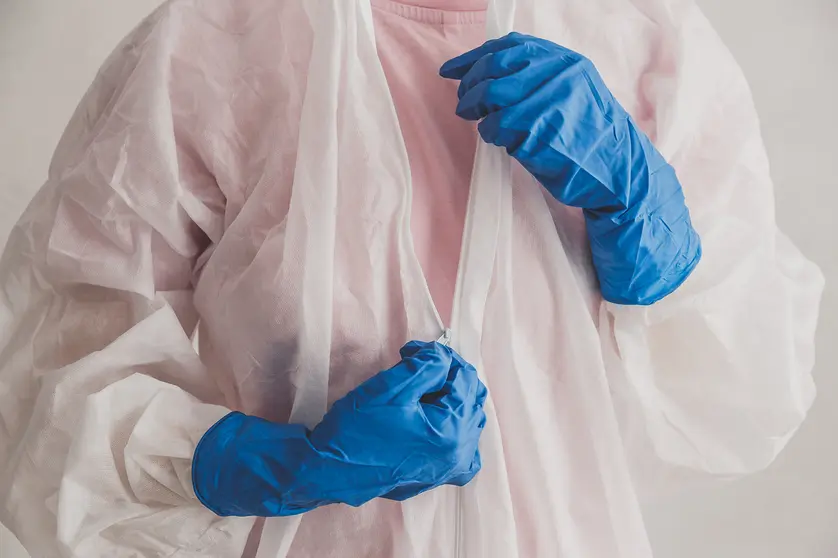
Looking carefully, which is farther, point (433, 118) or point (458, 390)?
point (433, 118)

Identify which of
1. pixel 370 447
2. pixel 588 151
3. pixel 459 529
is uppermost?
pixel 588 151

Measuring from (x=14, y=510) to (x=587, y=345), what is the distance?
20.8 inches

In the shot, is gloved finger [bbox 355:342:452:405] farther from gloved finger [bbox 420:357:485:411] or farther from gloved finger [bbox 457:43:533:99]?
gloved finger [bbox 457:43:533:99]

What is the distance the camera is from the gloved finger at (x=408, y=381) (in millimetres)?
587

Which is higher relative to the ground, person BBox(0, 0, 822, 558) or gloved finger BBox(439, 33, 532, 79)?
gloved finger BBox(439, 33, 532, 79)

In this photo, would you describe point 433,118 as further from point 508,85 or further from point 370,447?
point 370,447

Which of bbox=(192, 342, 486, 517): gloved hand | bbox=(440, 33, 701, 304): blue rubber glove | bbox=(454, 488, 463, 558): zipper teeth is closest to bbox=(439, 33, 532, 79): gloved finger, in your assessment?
bbox=(440, 33, 701, 304): blue rubber glove

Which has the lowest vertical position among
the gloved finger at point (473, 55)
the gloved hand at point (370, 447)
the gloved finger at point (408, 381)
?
the gloved hand at point (370, 447)

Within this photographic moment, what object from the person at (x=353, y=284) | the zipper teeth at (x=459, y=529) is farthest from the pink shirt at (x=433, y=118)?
the zipper teeth at (x=459, y=529)

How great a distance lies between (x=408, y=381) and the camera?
0.59m

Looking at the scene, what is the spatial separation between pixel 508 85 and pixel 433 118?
0.33 ft

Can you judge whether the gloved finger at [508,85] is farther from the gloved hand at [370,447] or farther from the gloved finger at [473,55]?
the gloved hand at [370,447]

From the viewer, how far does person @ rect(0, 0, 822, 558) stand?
63 centimetres

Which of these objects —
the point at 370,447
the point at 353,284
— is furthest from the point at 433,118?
the point at 370,447
